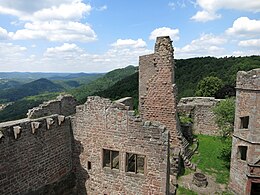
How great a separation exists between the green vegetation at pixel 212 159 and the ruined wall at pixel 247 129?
2074mm

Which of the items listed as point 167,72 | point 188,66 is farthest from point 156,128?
point 188,66

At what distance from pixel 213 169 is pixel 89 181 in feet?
32.4

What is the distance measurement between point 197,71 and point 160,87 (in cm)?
4563

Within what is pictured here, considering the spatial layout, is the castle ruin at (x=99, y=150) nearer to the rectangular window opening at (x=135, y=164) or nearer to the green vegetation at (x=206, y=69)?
the rectangular window opening at (x=135, y=164)

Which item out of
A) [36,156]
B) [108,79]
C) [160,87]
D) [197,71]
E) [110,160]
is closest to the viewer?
[36,156]

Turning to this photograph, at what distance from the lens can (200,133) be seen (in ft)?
86.1

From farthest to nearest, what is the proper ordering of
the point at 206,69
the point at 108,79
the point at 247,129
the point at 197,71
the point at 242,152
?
the point at 108,79
the point at 197,71
the point at 206,69
the point at 242,152
the point at 247,129

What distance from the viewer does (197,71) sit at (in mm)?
59562

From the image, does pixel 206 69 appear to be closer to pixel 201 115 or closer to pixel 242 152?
pixel 201 115

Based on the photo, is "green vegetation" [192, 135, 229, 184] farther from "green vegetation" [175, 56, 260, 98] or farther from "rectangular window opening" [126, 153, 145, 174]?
"green vegetation" [175, 56, 260, 98]

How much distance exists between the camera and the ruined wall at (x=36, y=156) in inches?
360

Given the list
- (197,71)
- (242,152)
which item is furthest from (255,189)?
(197,71)

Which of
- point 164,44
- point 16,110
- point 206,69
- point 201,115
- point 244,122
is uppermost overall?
point 164,44

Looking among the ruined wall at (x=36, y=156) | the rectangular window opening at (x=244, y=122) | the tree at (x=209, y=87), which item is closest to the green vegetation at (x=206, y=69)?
the tree at (x=209, y=87)
